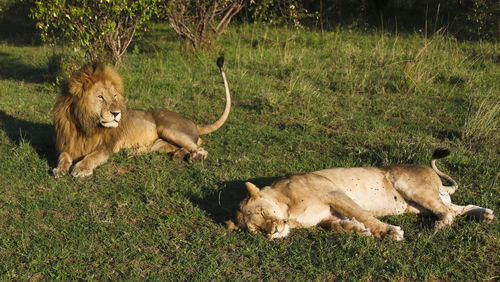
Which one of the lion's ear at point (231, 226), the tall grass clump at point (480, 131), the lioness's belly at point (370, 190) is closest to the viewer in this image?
the lion's ear at point (231, 226)

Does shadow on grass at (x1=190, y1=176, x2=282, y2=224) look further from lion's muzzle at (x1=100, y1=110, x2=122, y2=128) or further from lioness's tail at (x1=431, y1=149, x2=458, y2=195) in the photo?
lioness's tail at (x1=431, y1=149, x2=458, y2=195)

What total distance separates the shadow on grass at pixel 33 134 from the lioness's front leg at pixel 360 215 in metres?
2.85

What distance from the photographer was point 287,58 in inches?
355

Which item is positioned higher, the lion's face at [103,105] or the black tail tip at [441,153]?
the lion's face at [103,105]

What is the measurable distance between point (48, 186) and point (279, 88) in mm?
4250

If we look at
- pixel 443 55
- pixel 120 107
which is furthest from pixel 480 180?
pixel 443 55

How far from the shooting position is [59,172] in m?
4.64

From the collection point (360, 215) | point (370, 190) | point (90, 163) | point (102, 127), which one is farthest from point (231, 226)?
point (102, 127)

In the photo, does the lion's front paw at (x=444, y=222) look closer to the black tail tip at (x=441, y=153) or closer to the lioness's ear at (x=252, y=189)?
the black tail tip at (x=441, y=153)

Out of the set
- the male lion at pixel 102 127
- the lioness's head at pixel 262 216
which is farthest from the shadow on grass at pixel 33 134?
the lioness's head at pixel 262 216

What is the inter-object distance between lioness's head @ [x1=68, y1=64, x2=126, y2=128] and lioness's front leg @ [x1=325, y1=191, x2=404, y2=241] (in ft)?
7.25

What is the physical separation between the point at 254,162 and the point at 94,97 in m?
1.65

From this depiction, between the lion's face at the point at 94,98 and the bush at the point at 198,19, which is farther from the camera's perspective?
the bush at the point at 198,19

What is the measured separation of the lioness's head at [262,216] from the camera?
3412mm
